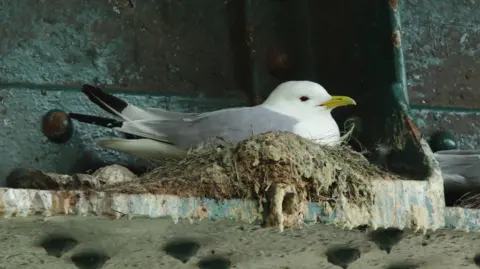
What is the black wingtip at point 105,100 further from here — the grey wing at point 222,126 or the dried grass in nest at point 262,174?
the dried grass in nest at point 262,174

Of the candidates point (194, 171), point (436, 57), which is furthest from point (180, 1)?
point (194, 171)

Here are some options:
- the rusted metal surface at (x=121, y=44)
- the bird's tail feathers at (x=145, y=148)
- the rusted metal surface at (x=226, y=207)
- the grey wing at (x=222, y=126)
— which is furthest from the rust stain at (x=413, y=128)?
the rusted metal surface at (x=121, y=44)

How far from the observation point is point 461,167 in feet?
8.45

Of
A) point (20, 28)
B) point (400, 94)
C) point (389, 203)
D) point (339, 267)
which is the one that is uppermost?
point (20, 28)

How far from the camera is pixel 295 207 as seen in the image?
6.61 ft

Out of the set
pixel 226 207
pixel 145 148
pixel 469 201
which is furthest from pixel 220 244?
pixel 469 201

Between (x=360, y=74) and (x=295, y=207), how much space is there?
2.41 feet

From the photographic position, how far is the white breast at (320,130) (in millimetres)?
2498

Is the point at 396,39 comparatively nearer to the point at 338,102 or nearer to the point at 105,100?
the point at 338,102

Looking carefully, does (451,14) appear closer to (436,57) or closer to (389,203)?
(436,57)

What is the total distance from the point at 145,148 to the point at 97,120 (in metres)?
0.14

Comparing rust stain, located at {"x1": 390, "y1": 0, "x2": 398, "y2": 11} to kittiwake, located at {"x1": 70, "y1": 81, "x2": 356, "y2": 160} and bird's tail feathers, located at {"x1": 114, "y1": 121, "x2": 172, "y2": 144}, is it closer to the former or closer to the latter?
kittiwake, located at {"x1": 70, "y1": 81, "x2": 356, "y2": 160}

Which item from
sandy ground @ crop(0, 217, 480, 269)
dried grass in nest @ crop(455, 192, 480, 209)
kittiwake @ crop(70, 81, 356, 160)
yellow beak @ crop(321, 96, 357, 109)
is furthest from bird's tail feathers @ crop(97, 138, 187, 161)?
dried grass in nest @ crop(455, 192, 480, 209)

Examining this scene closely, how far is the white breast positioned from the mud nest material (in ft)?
1.04
